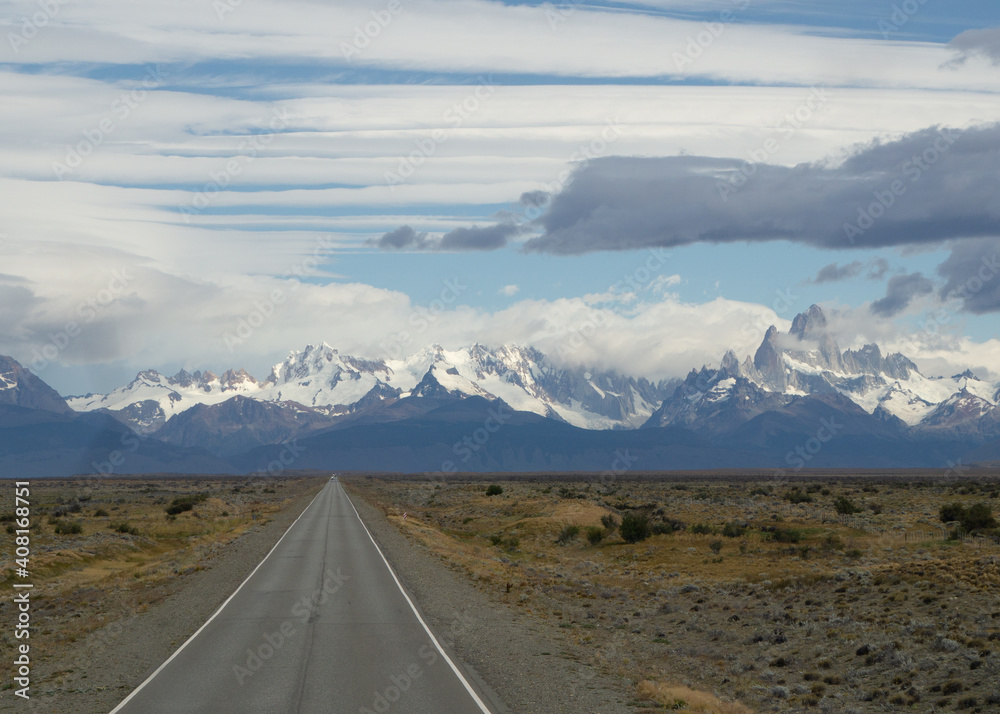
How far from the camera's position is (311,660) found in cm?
1758

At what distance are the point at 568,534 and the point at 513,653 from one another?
98.9ft

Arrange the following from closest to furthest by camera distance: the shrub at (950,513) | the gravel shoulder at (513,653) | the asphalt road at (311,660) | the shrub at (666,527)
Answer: the asphalt road at (311,660), the gravel shoulder at (513,653), the shrub at (950,513), the shrub at (666,527)

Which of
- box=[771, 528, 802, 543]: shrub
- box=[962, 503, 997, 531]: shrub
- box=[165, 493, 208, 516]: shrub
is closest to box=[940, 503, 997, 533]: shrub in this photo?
box=[962, 503, 997, 531]: shrub

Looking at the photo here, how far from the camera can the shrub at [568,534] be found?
161 feet

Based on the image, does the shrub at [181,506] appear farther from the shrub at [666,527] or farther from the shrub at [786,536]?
the shrub at [786,536]

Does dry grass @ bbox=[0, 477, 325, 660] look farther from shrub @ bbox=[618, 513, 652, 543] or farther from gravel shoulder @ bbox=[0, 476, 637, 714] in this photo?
shrub @ bbox=[618, 513, 652, 543]

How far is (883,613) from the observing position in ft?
72.5

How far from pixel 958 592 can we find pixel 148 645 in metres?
20.4

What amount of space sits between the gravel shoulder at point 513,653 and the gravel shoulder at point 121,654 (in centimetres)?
638

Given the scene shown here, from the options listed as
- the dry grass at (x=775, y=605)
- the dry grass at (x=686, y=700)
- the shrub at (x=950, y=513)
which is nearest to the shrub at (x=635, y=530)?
the dry grass at (x=775, y=605)

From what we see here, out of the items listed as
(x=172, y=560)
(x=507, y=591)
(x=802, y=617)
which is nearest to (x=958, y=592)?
(x=802, y=617)

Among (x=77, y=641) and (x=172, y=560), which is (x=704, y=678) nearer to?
(x=77, y=641)

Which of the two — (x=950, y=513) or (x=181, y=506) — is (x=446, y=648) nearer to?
(x=950, y=513)

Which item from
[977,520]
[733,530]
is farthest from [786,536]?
[977,520]
